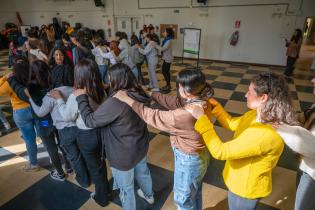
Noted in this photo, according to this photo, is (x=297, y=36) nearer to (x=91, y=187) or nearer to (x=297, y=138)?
(x=297, y=138)

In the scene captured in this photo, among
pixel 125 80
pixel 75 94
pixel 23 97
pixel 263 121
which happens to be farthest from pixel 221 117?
pixel 23 97

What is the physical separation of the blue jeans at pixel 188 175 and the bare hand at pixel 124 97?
48 centimetres

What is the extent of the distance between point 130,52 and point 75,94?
302cm

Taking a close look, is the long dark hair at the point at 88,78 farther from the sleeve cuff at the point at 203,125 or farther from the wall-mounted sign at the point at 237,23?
the wall-mounted sign at the point at 237,23

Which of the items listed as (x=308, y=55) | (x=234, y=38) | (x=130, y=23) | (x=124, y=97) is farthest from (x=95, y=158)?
(x=308, y=55)

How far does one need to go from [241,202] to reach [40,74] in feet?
6.60

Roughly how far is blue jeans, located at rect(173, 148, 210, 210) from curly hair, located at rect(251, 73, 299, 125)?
21.0 inches

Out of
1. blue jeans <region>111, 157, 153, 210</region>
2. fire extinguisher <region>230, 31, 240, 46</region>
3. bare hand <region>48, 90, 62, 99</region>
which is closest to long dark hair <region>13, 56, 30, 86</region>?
bare hand <region>48, 90, 62, 99</region>

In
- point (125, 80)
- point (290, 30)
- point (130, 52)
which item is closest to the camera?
point (125, 80)

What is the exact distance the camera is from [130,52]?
14.4 ft

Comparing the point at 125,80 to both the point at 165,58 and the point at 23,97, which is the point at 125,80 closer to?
the point at 23,97

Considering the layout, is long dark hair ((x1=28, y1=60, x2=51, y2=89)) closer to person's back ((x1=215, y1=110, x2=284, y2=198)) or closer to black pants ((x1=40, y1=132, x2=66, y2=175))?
black pants ((x1=40, y1=132, x2=66, y2=175))

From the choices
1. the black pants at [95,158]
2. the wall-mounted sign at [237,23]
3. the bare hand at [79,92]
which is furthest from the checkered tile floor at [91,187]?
the wall-mounted sign at [237,23]

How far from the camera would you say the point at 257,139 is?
1.03 metres
